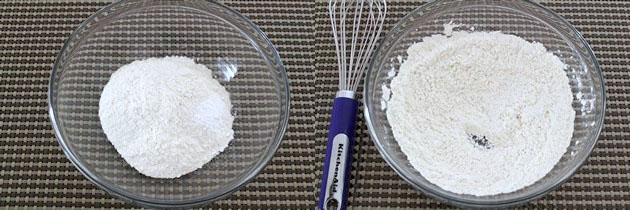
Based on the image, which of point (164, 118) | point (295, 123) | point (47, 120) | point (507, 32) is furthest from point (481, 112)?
point (47, 120)

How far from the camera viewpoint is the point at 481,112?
104 centimetres

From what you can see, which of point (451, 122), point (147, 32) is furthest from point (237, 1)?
point (451, 122)

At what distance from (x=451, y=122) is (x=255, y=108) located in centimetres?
28

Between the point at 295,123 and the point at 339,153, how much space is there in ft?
0.31

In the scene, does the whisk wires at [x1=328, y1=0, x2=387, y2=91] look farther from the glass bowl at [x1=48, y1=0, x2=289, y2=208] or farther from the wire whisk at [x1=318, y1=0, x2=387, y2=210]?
the glass bowl at [x1=48, y1=0, x2=289, y2=208]

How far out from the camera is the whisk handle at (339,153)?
3.34 ft

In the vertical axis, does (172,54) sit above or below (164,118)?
above

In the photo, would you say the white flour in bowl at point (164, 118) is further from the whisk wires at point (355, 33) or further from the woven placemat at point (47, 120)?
the whisk wires at point (355, 33)

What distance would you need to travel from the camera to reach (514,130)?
1.03 m

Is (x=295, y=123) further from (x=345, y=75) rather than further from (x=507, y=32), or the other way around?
(x=507, y=32)

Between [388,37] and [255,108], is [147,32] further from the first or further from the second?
[388,37]

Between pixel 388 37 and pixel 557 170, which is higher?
pixel 388 37

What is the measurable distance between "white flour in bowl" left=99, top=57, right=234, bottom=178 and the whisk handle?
0.47 feet

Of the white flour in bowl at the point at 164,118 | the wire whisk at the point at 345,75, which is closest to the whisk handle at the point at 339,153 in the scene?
the wire whisk at the point at 345,75
